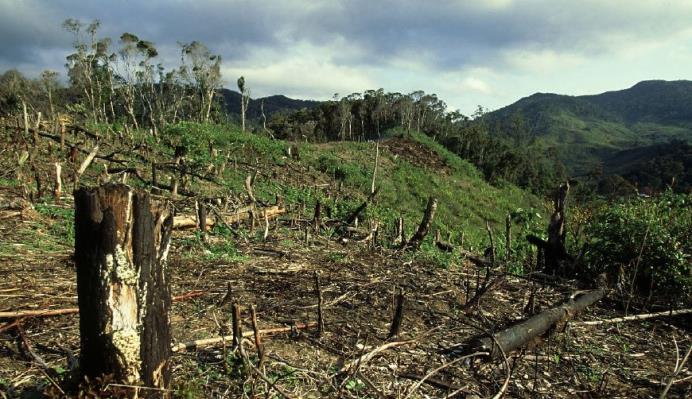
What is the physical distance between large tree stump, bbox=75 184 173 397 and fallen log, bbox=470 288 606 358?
263 centimetres

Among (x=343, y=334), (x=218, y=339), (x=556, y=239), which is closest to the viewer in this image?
(x=218, y=339)

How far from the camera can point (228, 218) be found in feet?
29.0

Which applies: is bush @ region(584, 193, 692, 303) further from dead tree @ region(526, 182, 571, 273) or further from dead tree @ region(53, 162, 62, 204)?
dead tree @ region(53, 162, 62, 204)

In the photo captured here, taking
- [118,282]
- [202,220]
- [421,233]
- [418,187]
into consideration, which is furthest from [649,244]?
[418,187]

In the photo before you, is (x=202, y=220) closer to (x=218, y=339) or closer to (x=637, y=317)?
(x=218, y=339)

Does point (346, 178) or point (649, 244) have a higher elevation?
point (346, 178)

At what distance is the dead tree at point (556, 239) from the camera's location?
8.12m

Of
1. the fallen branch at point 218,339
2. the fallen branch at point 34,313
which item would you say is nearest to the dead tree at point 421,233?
the fallen branch at point 218,339

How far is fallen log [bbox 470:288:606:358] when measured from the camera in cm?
404

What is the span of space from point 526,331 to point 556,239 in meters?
4.31

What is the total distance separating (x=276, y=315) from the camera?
4504 mm

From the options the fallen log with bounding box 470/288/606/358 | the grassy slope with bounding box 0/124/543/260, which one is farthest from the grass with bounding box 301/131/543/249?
the fallen log with bounding box 470/288/606/358

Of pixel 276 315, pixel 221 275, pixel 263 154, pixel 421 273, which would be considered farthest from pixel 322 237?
pixel 263 154

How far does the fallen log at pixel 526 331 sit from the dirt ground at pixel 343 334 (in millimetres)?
118
